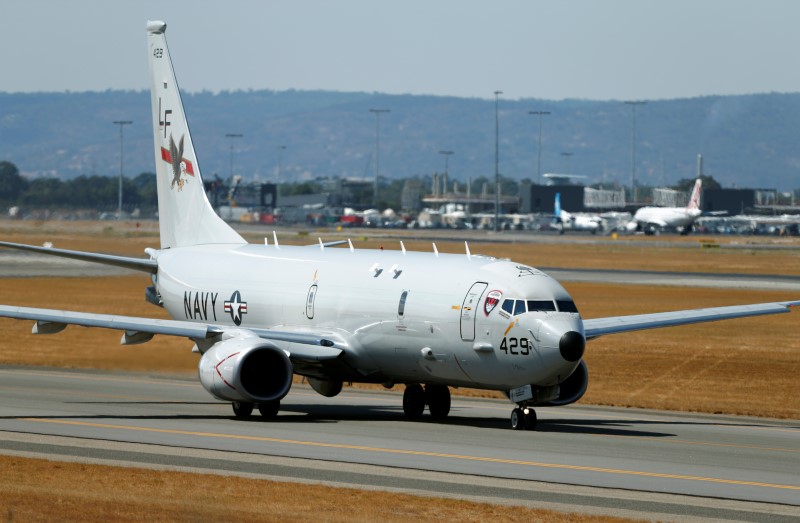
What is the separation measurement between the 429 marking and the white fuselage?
0.02 metres

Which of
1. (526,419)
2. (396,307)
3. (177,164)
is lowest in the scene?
(526,419)

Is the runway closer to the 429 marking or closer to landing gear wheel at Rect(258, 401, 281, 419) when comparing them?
landing gear wheel at Rect(258, 401, 281, 419)

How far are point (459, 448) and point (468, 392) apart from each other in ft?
54.4

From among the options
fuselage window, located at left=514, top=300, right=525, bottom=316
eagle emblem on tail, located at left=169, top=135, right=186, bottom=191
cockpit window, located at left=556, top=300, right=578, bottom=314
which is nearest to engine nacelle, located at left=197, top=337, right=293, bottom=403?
fuselage window, located at left=514, top=300, right=525, bottom=316

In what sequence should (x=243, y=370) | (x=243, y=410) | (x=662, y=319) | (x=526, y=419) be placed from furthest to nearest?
(x=662, y=319) < (x=243, y=410) < (x=243, y=370) < (x=526, y=419)

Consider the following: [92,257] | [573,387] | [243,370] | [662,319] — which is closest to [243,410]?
[243,370]

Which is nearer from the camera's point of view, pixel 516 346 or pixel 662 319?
pixel 516 346

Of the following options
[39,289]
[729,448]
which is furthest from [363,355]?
[39,289]

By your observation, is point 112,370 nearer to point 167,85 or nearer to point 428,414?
point 167,85

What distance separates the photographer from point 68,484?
2534 centimetres

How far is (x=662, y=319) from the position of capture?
128 ft

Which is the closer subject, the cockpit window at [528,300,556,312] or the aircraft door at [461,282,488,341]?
the cockpit window at [528,300,556,312]

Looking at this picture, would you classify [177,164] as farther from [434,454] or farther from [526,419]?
[434,454]

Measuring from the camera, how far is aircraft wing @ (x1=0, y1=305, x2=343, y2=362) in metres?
36.8
